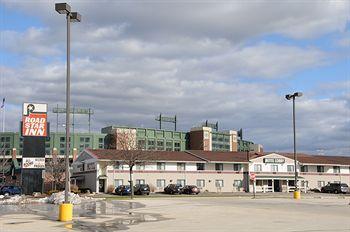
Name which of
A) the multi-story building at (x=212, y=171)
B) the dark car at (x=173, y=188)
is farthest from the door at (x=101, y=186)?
the dark car at (x=173, y=188)

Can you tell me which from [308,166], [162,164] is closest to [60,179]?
[162,164]

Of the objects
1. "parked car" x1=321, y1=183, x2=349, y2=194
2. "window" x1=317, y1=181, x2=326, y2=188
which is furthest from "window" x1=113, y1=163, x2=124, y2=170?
"window" x1=317, y1=181, x2=326, y2=188

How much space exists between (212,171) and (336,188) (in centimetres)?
1855

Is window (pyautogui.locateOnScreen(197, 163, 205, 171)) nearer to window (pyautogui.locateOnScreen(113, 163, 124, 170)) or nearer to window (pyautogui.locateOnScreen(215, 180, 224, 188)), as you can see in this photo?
window (pyautogui.locateOnScreen(215, 180, 224, 188))

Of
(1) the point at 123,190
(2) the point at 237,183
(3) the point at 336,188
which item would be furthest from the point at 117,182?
(3) the point at 336,188

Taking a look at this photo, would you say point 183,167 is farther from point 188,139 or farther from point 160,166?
point 188,139

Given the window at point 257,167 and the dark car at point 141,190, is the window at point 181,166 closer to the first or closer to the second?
the dark car at point 141,190

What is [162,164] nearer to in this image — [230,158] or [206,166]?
[206,166]

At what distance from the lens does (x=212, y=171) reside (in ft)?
252

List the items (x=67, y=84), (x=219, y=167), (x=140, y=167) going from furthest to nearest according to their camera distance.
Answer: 1. (x=219, y=167)
2. (x=140, y=167)
3. (x=67, y=84)

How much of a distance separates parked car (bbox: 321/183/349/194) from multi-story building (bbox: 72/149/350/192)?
13.1ft

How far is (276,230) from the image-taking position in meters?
17.2

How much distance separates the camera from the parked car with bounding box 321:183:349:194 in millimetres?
74438

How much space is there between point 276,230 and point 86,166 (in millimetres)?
60732
